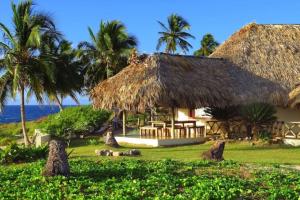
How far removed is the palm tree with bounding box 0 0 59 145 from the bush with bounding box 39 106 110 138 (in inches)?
110

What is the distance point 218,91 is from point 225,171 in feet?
29.9

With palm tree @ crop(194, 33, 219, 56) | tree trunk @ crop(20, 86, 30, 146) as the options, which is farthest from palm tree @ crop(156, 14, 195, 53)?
tree trunk @ crop(20, 86, 30, 146)

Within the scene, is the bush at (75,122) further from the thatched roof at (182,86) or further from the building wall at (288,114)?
the building wall at (288,114)

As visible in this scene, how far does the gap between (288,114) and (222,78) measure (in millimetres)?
3014

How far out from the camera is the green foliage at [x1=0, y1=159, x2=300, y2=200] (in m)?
7.77

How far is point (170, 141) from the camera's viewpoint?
18.3 metres

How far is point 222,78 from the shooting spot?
64.6 ft

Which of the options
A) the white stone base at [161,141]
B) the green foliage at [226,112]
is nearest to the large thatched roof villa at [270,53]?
the green foliage at [226,112]

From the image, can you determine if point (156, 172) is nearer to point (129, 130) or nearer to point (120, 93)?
point (120, 93)

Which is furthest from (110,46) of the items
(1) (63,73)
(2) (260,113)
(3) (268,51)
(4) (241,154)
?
(4) (241,154)

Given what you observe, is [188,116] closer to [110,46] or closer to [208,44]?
[110,46]

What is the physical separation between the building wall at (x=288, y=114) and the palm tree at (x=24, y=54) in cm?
917

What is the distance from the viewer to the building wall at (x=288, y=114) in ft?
65.6

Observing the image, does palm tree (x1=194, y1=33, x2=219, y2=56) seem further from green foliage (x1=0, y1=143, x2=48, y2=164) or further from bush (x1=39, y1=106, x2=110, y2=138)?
green foliage (x1=0, y1=143, x2=48, y2=164)
